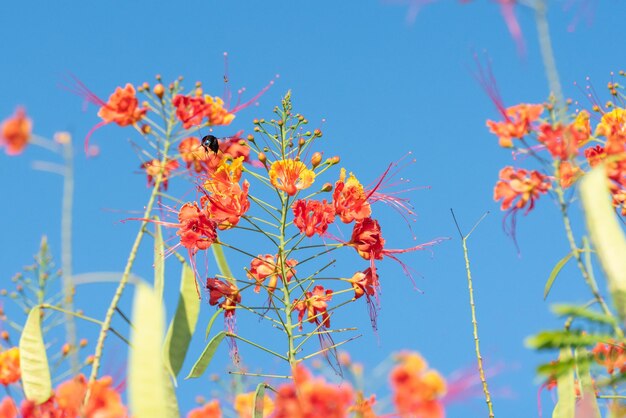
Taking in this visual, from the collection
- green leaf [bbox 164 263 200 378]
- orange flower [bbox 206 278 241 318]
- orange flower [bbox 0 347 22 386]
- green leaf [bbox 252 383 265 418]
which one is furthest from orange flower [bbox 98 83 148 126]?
green leaf [bbox 252 383 265 418]

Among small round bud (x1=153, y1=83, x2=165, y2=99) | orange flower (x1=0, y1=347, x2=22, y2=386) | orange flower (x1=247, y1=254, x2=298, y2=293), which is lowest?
orange flower (x1=0, y1=347, x2=22, y2=386)

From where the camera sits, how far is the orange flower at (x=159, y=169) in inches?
103

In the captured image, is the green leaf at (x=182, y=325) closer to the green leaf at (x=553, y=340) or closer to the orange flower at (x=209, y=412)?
the orange flower at (x=209, y=412)

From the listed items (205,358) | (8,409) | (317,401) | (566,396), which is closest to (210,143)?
(205,358)

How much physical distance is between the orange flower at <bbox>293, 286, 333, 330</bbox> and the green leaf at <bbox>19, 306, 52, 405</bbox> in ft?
3.74

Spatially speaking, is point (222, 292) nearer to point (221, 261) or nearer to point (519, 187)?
point (221, 261)

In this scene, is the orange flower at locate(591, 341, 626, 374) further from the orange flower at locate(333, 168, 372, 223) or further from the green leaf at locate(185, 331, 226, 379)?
the green leaf at locate(185, 331, 226, 379)

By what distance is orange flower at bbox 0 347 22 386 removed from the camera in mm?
2910

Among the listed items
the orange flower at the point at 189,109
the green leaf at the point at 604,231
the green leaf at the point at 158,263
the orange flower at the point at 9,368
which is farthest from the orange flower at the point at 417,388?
the orange flower at the point at 9,368

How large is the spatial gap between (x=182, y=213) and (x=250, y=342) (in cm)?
62

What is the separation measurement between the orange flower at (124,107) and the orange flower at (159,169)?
0.20m

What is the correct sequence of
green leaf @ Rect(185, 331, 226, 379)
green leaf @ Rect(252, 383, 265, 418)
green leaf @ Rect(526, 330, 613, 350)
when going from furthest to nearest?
1. green leaf @ Rect(185, 331, 226, 379)
2. green leaf @ Rect(252, 383, 265, 418)
3. green leaf @ Rect(526, 330, 613, 350)

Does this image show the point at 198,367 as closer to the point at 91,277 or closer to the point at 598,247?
the point at 91,277

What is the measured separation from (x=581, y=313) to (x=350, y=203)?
176cm
